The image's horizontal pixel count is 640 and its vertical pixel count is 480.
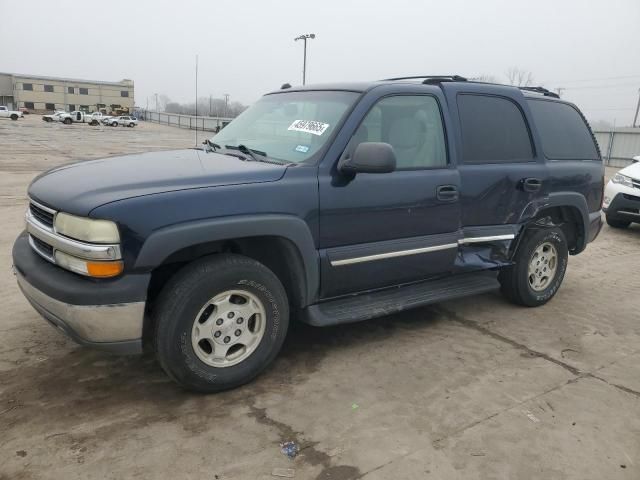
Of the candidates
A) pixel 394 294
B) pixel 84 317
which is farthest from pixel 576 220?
pixel 84 317

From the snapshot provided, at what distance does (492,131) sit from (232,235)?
2.55 meters

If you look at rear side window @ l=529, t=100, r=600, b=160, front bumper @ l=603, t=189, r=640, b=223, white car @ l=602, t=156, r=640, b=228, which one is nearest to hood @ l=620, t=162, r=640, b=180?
white car @ l=602, t=156, r=640, b=228

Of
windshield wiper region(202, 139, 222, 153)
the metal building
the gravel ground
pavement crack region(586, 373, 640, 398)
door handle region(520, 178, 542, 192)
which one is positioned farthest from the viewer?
the metal building

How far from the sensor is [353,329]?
163 inches

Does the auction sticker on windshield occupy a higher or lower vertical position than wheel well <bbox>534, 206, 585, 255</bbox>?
higher

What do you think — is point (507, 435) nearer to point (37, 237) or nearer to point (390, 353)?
point (390, 353)

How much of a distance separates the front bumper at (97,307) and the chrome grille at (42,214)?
0.33 metres

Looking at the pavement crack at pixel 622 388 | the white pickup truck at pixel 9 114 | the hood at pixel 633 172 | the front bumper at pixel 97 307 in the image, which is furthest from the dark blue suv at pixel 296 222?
the white pickup truck at pixel 9 114

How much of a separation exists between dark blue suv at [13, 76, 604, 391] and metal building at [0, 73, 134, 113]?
308ft

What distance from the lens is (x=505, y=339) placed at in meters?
4.10

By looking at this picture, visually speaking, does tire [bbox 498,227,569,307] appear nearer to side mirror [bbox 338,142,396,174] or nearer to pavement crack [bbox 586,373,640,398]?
pavement crack [bbox 586,373,640,398]

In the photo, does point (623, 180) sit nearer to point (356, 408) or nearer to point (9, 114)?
point (356, 408)

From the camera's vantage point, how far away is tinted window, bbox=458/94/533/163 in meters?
4.12

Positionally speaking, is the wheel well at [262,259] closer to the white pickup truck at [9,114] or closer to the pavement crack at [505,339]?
the pavement crack at [505,339]
